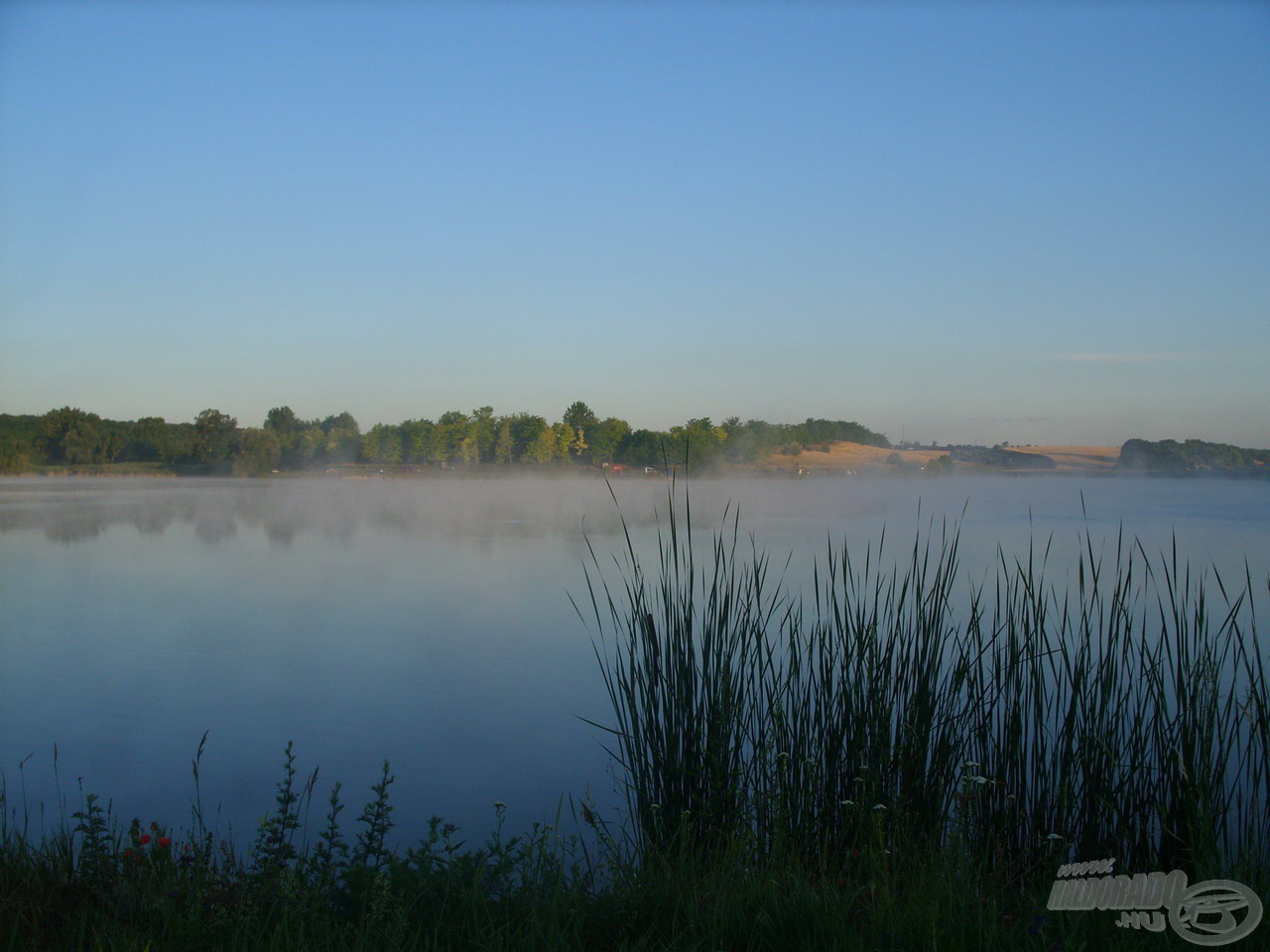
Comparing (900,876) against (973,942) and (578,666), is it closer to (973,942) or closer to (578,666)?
(973,942)

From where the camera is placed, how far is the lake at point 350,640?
13.7ft

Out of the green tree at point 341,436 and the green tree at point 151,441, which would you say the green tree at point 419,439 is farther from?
the green tree at point 151,441

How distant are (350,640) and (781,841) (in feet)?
16.3

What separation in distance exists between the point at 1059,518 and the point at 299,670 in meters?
11.3

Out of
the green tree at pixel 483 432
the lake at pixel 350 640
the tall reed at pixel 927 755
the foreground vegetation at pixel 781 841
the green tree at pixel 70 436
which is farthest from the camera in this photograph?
the green tree at pixel 483 432

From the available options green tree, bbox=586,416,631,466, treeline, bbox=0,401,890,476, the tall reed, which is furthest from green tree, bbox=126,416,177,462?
the tall reed

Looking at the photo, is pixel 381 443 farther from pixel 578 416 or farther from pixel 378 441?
pixel 578 416

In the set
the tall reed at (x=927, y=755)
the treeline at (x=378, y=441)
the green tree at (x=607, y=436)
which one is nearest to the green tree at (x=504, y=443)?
the treeline at (x=378, y=441)

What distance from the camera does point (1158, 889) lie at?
2.20m

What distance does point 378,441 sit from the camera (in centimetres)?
2703

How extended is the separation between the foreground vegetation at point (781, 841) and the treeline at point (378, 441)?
56.5 ft

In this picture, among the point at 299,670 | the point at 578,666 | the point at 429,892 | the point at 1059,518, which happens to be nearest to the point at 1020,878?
the point at 429,892

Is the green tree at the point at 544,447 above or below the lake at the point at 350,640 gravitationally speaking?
above

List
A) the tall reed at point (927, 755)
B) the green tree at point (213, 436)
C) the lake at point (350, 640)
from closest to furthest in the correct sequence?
the tall reed at point (927, 755)
the lake at point (350, 640)
the green tree at point (213, 436)
